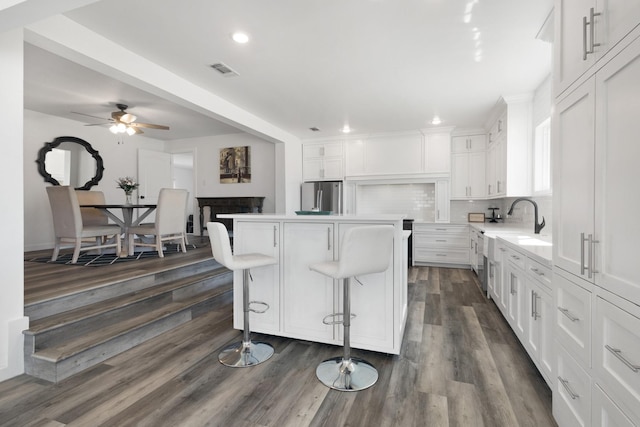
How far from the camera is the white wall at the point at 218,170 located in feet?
21.5

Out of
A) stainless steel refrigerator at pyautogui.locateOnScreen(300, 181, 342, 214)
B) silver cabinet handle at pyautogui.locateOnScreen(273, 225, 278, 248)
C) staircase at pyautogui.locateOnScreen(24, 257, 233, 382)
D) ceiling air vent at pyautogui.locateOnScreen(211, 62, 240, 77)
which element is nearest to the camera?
staircase at pyautogui.locateOnScreen(24, 257, 233, 382)

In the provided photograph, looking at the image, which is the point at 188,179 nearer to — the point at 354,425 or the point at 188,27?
the point at 188,27

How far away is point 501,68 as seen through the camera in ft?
10.6

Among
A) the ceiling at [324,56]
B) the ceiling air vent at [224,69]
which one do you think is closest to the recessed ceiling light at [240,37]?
the ceiling at [324,56]

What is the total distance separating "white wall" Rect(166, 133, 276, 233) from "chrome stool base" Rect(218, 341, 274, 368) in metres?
4.22

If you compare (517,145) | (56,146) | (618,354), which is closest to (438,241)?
(517,145)

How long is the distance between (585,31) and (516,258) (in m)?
1.75

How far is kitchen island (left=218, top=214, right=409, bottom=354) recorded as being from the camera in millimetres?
2279

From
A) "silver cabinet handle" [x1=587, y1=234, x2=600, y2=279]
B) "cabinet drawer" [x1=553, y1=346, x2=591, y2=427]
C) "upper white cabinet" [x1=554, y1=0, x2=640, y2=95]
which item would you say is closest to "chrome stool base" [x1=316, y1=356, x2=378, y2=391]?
"cabinet drawer" [x1=553, y1=346, x2=591, y2=427]

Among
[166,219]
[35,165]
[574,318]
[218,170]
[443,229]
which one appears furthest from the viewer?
[218,170]

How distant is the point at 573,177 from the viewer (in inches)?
55.5

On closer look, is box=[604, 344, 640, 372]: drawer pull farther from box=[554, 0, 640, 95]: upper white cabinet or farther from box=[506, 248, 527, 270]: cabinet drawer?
box=[506, 248, 527, 270]: cabinet drawer

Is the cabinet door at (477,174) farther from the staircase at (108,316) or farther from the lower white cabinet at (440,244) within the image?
the staircase at (108,316)

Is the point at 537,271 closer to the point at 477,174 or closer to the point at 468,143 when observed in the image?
the point at 477,174
